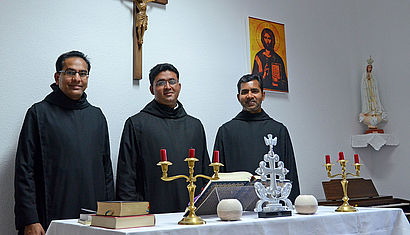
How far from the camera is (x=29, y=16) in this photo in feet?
13.2

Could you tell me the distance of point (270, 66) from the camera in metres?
5.59

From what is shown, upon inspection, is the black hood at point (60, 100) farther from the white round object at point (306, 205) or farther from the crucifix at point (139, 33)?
the white round object at point (306, 205)

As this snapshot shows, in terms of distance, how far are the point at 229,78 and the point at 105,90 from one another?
157 centimetres

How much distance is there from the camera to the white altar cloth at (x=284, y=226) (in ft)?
6.77

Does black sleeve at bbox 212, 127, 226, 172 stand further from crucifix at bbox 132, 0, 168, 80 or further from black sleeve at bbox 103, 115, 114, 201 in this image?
black sleeve at bbox 103, 115, 114, 201

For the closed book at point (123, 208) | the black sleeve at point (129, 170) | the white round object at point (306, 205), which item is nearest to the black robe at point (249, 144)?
the black sleeve at point (129, 170)

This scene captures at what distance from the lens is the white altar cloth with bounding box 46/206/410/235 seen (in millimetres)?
2062

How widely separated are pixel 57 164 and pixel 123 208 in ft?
5.58

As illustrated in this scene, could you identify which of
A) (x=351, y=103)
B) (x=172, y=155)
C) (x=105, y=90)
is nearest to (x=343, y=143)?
(x=351, y=103)

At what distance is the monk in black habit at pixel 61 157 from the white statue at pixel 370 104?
12.7 ft

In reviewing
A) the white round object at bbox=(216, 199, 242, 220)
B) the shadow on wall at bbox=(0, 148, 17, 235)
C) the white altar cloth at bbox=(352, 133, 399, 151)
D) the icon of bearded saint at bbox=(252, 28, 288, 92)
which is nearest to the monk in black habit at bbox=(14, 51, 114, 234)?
the shadow on wall at bbox=(0, 148, 17, 235)

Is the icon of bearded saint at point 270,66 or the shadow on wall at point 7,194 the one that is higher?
the icon of bearded saint at point 270,66

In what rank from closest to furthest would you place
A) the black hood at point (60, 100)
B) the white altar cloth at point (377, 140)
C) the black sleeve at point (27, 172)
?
1. the black sleeve at point (27, 172)
2. the black hood at point (60, 100)
3. the white altar cloth at point (377, 140)

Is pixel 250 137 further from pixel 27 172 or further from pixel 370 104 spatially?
pixel 370 104
